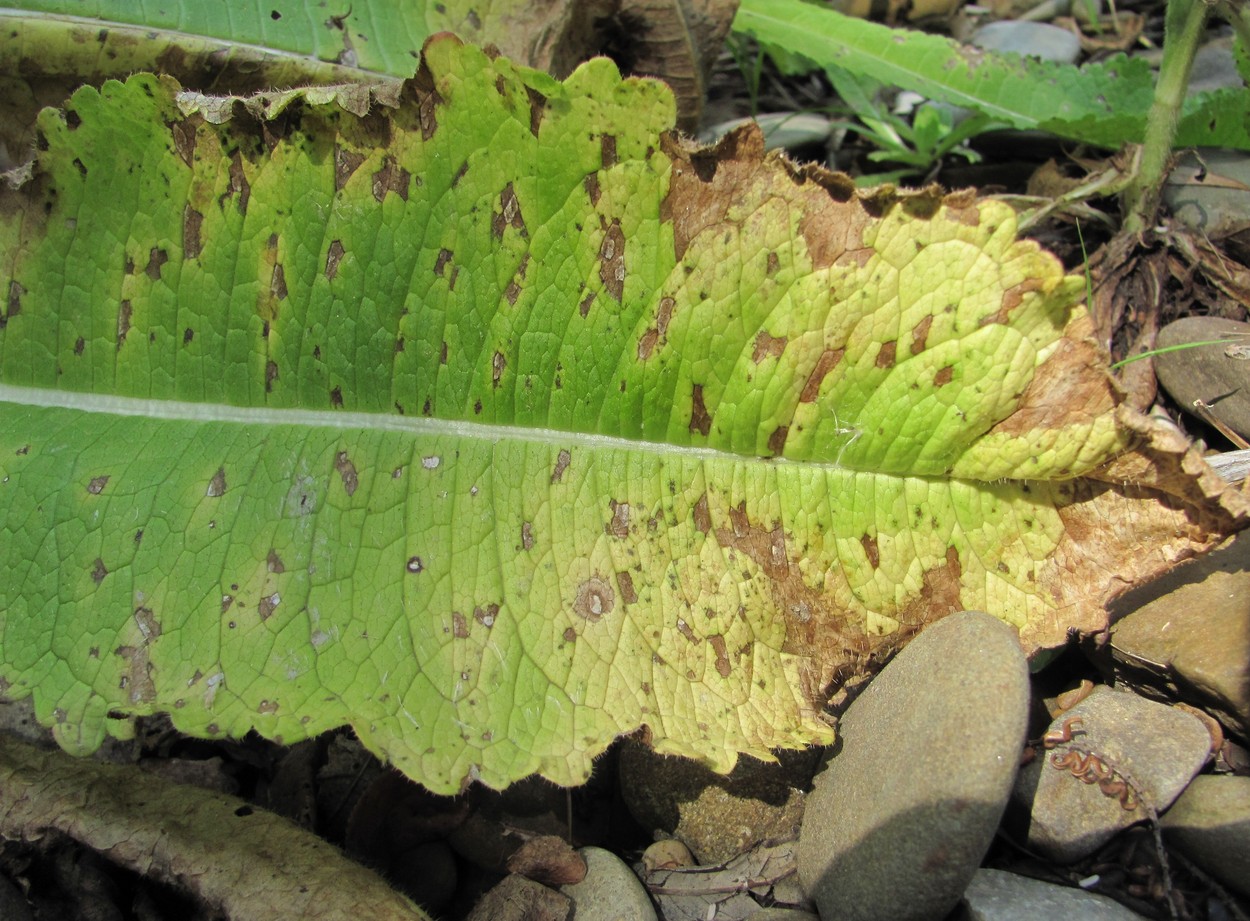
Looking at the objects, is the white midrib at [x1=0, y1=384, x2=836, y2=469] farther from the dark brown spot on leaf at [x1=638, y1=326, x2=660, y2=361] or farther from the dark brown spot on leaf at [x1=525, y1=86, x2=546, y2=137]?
the dark brown spot on leaf at [x1=525, y1=86, x2=546, y2=137]

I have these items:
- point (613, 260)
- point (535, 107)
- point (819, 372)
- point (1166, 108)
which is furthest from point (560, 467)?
point (1166, 108)

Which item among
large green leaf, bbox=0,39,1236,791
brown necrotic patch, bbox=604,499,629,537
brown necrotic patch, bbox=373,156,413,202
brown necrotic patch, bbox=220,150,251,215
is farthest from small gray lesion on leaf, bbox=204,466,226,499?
brown necrotic patch, bbox=604,499,629,537

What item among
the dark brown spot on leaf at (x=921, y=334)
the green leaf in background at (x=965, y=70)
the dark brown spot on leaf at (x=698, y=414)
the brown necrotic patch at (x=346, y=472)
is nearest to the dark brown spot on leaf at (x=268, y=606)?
the brown necrotic patch at (x=346, y=472)

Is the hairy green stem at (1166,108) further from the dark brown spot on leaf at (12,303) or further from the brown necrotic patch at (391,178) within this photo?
the dark brown spot on leaf at (12,303)

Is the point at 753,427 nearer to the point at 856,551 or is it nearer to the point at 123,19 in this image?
the point at 856,551

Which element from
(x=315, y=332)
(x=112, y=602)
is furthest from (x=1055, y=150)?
(x=112, y=602)
